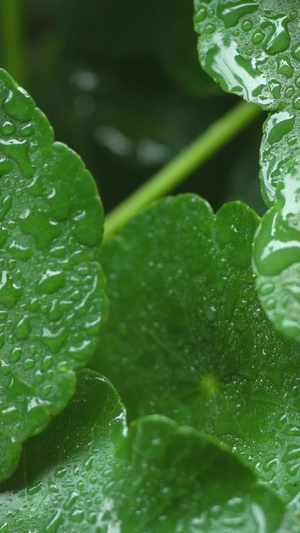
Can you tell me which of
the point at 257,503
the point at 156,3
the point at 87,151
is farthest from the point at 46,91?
the point at 257,503

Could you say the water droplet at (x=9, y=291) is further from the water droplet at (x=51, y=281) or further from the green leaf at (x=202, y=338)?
the green leaf at (x=202, y=338)

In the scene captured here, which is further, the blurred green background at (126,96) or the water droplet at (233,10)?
the blurred green background at (126,96)

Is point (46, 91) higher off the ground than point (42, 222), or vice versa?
point (42, 222)

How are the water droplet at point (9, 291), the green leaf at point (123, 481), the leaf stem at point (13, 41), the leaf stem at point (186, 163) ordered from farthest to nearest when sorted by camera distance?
1. the leaf stem at point (13, 41)
2. the leaf stem at point (186, 163)
3. the water droplet at point (9, 291)
4. the green leaf at point (123, 481)

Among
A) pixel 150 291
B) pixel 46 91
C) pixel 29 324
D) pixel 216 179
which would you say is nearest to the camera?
→ pixel 29 324

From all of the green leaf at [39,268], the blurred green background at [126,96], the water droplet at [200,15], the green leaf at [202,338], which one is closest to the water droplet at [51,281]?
the green leaf at [39,268]

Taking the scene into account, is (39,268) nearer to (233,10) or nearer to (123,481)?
(123,481)

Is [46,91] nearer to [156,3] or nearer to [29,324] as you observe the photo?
[156,3]
